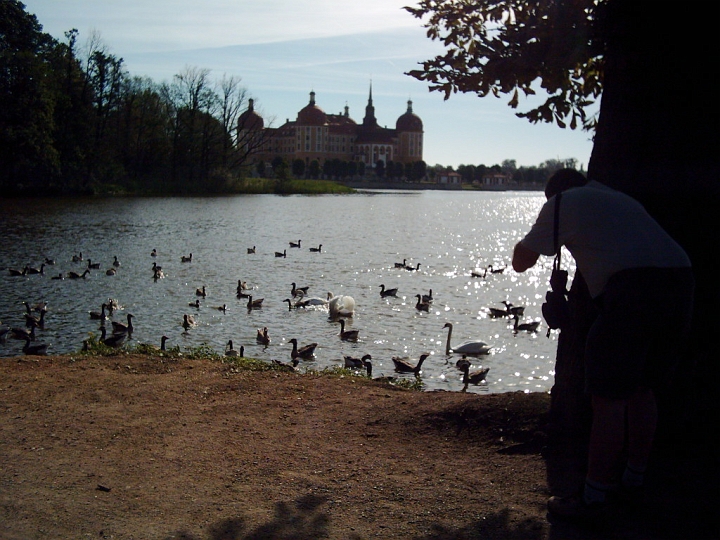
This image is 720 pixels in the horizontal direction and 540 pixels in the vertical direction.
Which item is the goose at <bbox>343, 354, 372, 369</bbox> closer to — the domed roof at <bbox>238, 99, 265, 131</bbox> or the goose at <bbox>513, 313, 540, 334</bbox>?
the goose at <bbox>513, 313, 540, 334</bbox>

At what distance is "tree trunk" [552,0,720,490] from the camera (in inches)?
151

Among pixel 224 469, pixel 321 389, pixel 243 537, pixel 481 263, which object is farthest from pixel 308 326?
pixel 481 263

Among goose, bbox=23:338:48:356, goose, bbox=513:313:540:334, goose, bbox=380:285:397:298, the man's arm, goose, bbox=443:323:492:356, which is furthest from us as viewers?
goose, bbox=380:285:397:298

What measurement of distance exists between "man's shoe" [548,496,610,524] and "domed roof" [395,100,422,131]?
512 ft

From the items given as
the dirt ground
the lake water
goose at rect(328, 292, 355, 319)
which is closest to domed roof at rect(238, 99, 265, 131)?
the lake water

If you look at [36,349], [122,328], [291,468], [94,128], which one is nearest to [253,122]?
[94,128]

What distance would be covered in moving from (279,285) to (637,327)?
1513cm

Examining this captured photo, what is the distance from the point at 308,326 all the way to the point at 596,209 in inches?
381

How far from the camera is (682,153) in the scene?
12.6ft

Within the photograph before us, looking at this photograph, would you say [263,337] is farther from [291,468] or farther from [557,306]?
[557,306]

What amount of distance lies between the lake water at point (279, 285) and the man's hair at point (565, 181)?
5.26 m

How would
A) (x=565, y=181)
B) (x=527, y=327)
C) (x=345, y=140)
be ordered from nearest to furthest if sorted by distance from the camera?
1. (x=565, y=181)
2. (x=527, y=327)
3. (x=345, y=140)

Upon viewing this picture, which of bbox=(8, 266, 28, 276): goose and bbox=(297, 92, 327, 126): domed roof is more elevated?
bbox=(297, 92, 327, 126): domed roof

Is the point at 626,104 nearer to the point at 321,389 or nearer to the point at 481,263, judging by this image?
the point at 321,389
